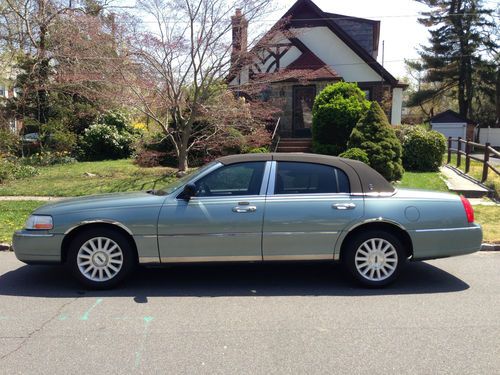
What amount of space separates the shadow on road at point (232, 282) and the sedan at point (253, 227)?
28 cm

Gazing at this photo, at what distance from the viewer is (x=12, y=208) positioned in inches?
399

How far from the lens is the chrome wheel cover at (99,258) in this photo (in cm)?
518

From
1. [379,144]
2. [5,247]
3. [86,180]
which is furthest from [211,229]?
[86,180]

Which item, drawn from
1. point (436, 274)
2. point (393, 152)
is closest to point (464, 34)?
point (393, 152)

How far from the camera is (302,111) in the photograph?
2127 cm

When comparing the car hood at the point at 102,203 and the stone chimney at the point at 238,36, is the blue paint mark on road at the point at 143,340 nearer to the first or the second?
the car hood at the point at 102,203

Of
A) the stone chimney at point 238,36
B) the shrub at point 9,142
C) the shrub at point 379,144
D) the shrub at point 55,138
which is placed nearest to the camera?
the shrub at point 379,144

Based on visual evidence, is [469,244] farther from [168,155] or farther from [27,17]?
[27,17]

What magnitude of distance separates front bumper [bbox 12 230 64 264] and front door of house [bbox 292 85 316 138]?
16.9m

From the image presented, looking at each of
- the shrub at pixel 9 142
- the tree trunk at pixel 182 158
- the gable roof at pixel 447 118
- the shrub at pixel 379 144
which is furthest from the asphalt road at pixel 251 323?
the gable roof at pixel 447 118

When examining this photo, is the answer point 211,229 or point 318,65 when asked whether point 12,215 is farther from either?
point 318,65

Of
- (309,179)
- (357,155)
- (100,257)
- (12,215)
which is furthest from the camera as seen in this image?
(357,155)

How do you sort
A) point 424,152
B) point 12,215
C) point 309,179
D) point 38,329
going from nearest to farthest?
point 38,329, point 309,179, point 12,215, point 424,152

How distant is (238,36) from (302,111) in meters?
8.06
